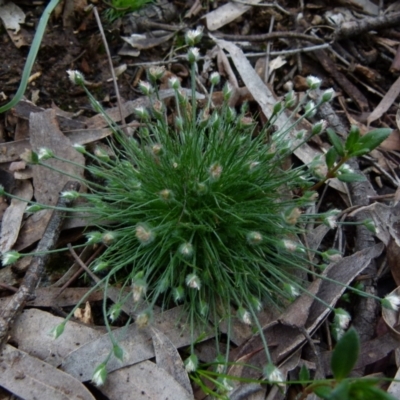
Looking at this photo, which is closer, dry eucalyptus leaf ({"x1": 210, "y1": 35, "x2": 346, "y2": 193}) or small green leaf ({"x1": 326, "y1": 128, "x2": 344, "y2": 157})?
small green leaf ({"x1": 326, "y1": 128, "x2": 344, "y2": 157})

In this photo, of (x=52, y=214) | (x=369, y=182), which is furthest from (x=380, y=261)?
(x=52, y=214)

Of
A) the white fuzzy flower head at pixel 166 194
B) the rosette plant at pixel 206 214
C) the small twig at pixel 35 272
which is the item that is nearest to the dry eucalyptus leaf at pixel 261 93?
the rosette plant at pixel 206 214

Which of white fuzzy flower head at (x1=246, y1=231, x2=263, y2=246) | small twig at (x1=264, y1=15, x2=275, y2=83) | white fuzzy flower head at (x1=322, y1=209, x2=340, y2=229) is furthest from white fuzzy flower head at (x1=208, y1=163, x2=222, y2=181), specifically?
small twig at (x1=264, y1=15, x2=275, y2=83)

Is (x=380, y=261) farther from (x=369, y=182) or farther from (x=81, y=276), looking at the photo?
(x=81, y=276)

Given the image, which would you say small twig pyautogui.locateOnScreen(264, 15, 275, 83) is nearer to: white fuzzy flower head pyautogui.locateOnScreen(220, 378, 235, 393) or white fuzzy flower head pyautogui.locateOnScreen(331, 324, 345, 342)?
white fuzzy flower head pyautogui.locateOnScreen(331, 324, 345, 342)

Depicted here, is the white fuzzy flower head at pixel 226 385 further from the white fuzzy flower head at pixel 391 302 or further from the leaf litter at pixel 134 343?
the white fuzzy flower head at pixel 391 302

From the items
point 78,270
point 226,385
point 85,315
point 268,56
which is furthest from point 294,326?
point 268,56
